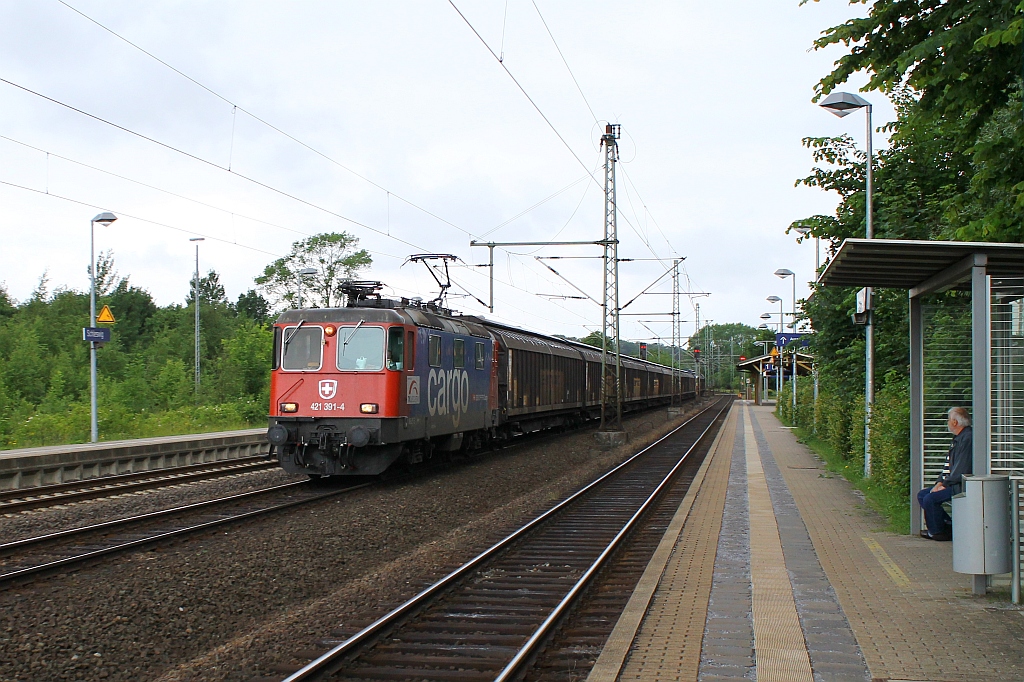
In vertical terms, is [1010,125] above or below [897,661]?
above

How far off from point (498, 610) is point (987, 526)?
13.2 feet

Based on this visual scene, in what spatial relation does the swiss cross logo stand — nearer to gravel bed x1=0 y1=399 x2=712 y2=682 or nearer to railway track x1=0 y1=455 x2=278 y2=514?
gravel bed x1=0 y1=399 x2=712 y2=682

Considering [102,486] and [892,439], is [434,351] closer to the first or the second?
[102,486]

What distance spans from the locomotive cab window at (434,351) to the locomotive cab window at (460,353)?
1.17 m

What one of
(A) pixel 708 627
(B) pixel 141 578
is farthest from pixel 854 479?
(B) pixel 141 578

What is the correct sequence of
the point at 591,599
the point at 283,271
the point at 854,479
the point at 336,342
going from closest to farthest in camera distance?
the point at 591,599 < the point at 336,342 < the point at 854,479 < the point at 283,271

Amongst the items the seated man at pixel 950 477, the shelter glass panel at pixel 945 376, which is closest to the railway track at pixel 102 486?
the seated man at pixel 950 477

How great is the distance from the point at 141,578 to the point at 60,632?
1638mm

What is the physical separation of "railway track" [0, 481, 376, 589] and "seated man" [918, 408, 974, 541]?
817 centimetres

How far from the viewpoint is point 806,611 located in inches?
281

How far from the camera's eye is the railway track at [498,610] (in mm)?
6047

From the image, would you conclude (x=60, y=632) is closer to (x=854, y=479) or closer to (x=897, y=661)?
(x=897, y=661)

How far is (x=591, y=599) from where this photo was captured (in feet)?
26.3

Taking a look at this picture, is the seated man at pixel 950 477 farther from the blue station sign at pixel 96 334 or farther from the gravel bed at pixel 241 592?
the blue station sign at pixel 96 334
